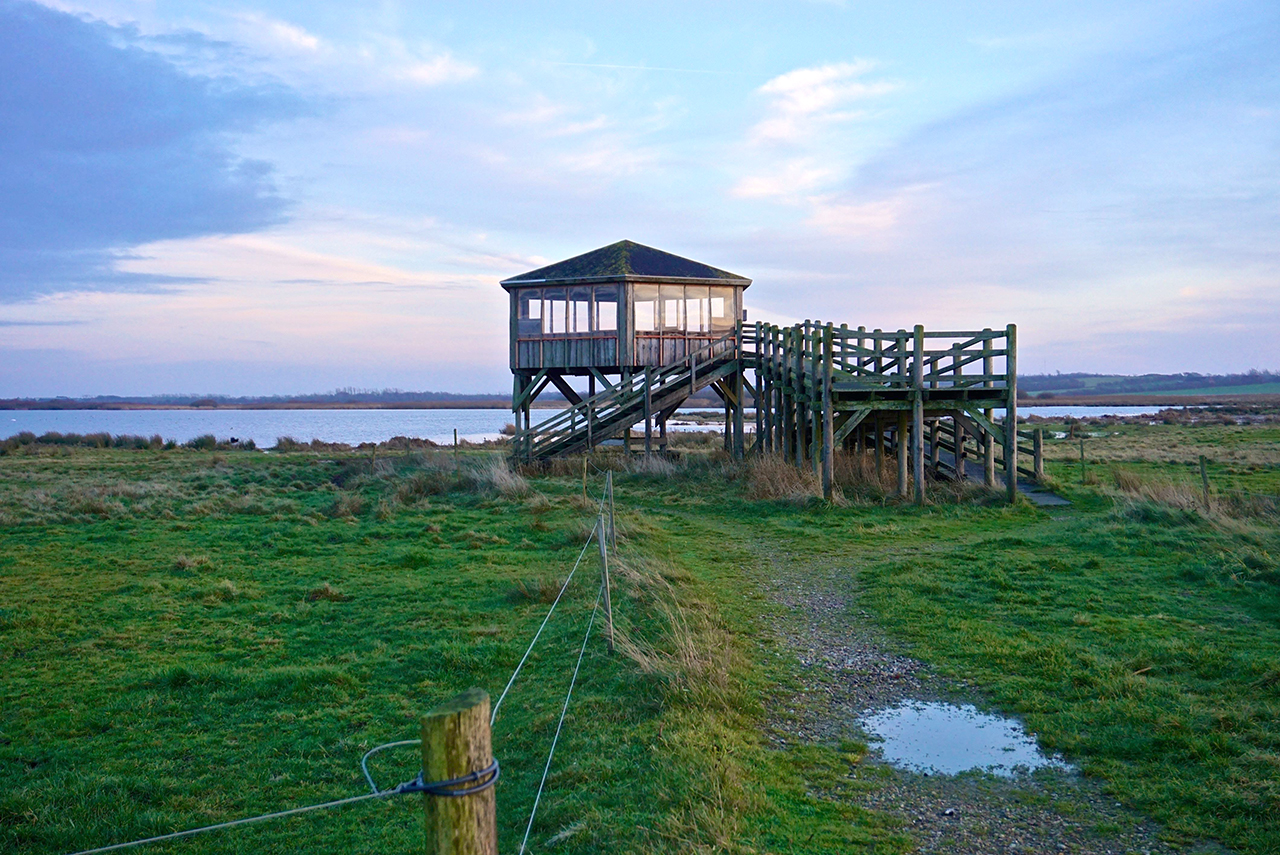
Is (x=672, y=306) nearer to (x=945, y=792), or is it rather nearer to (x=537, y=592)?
(x=537, y=592)

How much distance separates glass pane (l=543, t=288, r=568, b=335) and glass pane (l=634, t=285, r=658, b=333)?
89.6 inches

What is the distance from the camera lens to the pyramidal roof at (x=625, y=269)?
26688mm

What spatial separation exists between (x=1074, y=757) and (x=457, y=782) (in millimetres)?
5006

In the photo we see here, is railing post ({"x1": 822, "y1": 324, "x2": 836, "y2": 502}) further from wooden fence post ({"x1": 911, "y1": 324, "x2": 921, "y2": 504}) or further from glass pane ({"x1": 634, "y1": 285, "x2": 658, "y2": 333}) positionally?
glass pane ({"x1": 634, "y1": 285, "x2": 658, "y2": 333})

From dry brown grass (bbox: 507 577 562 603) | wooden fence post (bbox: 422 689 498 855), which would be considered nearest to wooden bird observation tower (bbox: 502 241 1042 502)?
dry brown grass (bbox: 507 577 562 603)

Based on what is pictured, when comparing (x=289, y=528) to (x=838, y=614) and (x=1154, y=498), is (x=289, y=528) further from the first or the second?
(x=1154, y=498)

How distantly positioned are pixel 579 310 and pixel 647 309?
6.87 feet

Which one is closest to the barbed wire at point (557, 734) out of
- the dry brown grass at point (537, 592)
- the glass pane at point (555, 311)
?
the dry brown grass at point (537, 592)

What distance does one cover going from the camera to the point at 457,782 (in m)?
2.98

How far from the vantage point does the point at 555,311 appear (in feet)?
90.5

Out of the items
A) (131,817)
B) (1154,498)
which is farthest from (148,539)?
(1154,498)

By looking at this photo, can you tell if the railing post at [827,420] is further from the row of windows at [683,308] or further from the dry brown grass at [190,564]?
the dry brown grass at [190,564]

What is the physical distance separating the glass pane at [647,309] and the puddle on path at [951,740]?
20575mm

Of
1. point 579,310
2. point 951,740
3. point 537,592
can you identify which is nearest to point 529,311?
point 579,310
